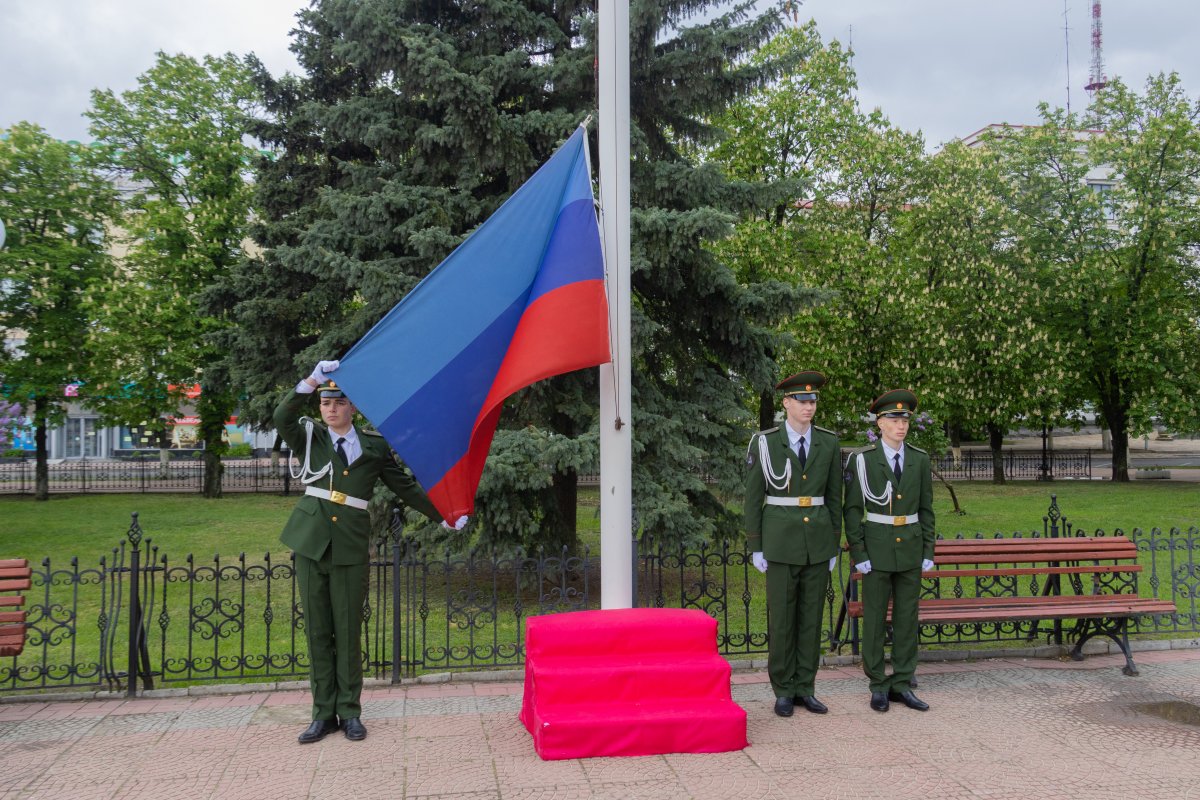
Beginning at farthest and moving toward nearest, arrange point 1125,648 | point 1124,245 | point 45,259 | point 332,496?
point 1124,245 → point 45,259 → point 1125,648 → point 332,496

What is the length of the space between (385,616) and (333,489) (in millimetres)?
1980

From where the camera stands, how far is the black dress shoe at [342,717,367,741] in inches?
217

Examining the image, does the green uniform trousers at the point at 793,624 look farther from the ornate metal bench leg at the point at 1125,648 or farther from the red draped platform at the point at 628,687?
the ornate metal bench leg at the point at 1125,648

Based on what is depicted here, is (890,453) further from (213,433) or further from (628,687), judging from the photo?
(213,433)

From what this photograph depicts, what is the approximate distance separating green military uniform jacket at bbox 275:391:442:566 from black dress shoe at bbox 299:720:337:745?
1008 mm

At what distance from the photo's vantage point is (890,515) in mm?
6152

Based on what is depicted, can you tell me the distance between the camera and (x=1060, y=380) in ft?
84.5

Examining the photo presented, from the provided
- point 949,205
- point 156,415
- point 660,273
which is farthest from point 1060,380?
point 156,415

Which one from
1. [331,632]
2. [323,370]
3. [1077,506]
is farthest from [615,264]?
[1077,506]

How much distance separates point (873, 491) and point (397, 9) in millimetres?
8127

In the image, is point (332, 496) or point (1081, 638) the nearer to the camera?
point (332, 496)

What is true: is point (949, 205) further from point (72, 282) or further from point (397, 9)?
point (72, 282)

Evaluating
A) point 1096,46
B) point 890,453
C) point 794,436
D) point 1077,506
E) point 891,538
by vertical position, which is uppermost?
point 1096,46

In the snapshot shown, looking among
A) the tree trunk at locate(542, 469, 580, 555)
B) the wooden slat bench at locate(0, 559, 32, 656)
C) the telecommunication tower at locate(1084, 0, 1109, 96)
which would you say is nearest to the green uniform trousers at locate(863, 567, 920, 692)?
the tree trunk at locate(542, 469, 580, 555)
